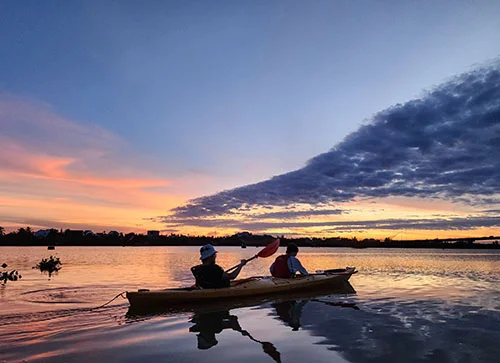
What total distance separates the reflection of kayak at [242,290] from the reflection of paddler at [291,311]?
1070mm

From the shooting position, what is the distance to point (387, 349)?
7.52m

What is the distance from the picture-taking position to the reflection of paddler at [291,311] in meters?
10.3

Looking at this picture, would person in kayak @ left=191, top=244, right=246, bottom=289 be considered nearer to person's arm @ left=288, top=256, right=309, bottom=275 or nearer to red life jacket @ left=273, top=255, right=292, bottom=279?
red life jacket @ left=273, top=255, right=292, bottom=279

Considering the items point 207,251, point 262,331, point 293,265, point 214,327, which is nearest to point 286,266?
point 293,265

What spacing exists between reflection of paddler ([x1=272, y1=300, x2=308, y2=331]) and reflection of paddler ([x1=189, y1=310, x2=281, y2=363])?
4.31 feet

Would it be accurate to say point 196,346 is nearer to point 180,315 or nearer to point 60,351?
point 60,351

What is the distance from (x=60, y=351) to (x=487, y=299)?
14411 millimetres

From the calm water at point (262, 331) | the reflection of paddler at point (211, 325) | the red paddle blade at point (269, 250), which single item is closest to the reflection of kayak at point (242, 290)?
the calm water at point (262, 331)

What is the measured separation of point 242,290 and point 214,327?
399 cm

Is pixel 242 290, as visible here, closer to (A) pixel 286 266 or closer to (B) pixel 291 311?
(B) pixel 291 311

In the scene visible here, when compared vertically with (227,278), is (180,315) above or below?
below

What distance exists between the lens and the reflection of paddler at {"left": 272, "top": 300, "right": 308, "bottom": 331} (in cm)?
1026

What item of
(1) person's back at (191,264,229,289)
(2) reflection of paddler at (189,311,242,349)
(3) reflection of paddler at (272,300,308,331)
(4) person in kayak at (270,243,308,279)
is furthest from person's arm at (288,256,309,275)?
(2) reflection of paddler at (189,311,242,349)

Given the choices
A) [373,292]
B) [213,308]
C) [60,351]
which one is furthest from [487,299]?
[60,351]
